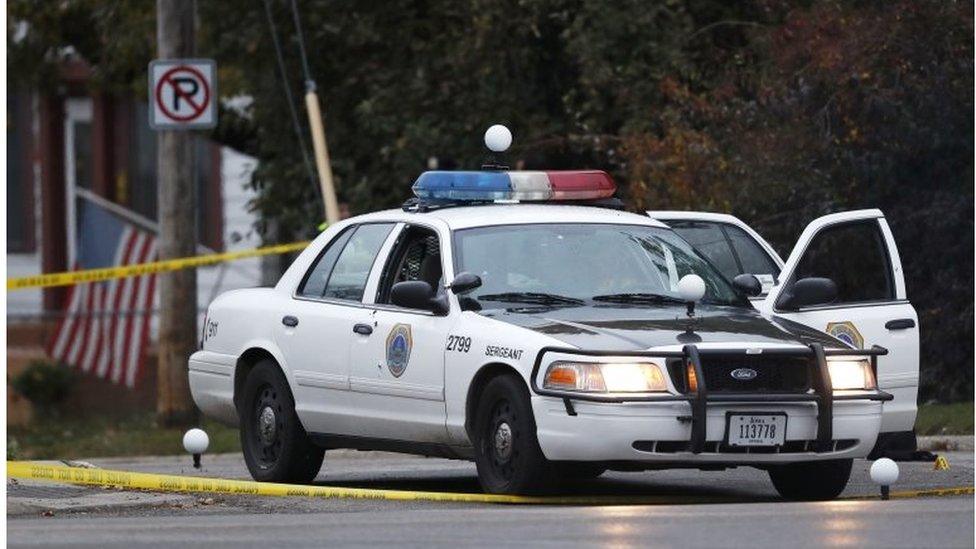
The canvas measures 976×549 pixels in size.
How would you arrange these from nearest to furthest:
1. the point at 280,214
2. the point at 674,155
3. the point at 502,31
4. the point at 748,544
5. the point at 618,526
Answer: the point at 748,544 < the point at 618,526 < the point at 674,155 < the point at 502,31 < the point at 280,214

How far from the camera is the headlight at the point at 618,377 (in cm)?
1077

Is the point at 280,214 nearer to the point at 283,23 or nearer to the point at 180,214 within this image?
the point at 283,23

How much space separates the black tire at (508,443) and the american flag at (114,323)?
16.2m

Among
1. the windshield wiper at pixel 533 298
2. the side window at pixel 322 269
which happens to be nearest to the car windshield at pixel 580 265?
the windshield wiper at pixel 533 298

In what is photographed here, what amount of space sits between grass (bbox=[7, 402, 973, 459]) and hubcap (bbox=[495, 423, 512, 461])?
6005mm

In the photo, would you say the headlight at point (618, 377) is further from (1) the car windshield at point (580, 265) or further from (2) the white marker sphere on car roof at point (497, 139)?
(2) the white marker sphere on car roof at point (497, 139)

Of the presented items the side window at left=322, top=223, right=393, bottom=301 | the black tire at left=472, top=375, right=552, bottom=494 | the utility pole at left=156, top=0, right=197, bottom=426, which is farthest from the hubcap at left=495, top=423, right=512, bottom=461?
the utility pole at left=156, top=0, right=197, bottom=426

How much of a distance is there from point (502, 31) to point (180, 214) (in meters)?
3.68

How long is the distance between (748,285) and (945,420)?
5164mm

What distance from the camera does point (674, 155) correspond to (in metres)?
20.5

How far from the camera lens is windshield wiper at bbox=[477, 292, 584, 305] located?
11.7 m

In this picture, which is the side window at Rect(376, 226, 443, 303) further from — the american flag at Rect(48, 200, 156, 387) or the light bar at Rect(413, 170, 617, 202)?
the american flag at Rect(48, 200, 156, 387)

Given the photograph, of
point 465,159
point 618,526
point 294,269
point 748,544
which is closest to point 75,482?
point 294,269

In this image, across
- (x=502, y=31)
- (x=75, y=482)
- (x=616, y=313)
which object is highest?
(x=502, y=31)
